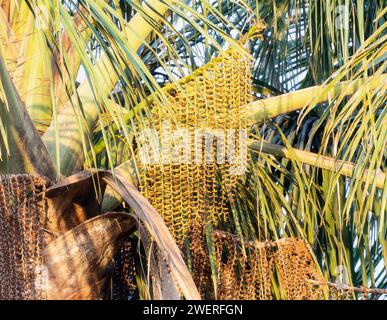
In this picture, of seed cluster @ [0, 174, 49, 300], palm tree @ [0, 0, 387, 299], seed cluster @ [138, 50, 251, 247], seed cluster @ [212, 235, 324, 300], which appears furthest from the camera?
seed cluster @ [212, 235, 324, 300]

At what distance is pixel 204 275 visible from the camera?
2486mm

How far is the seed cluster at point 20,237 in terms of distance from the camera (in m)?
2.02

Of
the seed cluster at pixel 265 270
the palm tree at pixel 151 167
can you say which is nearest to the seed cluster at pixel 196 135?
the palm tree at pixel 151 167

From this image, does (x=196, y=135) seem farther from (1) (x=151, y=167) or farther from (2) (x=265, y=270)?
(2) (x=265, y=270)

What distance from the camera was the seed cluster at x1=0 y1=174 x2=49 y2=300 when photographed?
2.02 metres

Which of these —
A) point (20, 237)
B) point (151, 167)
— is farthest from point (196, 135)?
point (20, 237)

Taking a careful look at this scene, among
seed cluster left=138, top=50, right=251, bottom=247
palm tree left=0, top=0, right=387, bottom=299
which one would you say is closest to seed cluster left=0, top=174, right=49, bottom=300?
palm tree left=0, top=0, right=387, bottom=299

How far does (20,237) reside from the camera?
6.73ft

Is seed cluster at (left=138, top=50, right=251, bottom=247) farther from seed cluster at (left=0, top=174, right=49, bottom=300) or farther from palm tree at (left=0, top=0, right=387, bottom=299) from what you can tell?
seed cluster at (left=0, top=174, right=49, bottom=300)

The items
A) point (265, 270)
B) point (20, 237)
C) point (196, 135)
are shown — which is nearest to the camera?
point (20, 237)

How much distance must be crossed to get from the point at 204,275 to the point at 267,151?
0.61 meters

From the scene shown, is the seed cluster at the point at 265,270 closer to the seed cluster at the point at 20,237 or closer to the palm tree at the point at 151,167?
the palm tree at the point at 151,167

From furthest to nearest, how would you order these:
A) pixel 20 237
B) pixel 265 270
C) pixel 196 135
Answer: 1. pixel 265 270
2. pixel 196 135
3. pixel 20 237
